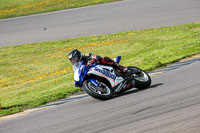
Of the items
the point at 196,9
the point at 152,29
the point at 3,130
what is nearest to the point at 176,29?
the point at 152,29

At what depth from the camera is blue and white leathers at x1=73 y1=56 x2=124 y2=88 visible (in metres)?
8.95

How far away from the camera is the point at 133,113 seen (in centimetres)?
734

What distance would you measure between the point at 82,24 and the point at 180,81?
16.6m

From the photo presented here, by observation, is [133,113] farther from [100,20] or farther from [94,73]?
[100,20]

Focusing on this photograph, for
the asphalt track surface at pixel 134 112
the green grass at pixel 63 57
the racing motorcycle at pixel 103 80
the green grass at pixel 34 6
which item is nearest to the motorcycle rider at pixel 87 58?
the racing motorcycle at pixel 103 80

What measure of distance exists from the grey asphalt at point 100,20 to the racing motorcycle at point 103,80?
12093 millimetres

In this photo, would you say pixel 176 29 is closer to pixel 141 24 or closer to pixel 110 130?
pixel 141 24

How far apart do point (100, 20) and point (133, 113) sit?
739 inches

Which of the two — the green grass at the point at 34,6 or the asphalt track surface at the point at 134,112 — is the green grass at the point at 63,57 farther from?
the green grass at the point at 34,6

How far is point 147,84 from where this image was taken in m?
9.66

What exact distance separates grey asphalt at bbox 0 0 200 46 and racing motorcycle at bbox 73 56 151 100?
1209cm

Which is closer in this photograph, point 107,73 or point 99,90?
point 99,90

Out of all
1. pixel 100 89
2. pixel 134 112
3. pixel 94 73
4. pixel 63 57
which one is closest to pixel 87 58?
pixel 94 73

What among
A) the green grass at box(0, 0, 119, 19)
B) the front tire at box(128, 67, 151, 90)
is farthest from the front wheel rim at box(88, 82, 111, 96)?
the green grass at box(0, 0, 119, 19)
